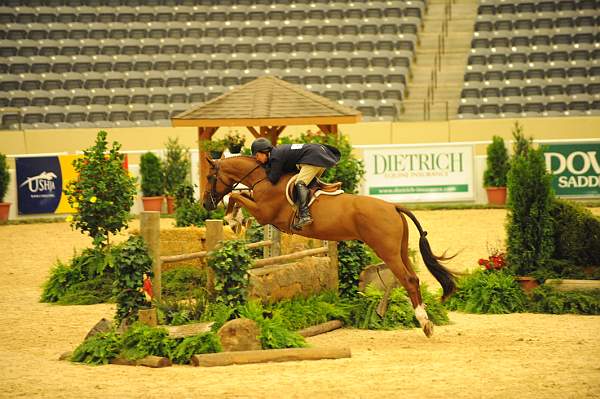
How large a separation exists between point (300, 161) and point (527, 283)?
4.03 metres

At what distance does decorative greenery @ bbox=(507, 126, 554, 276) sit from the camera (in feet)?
40.3

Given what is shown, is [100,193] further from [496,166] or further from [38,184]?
[496,166]

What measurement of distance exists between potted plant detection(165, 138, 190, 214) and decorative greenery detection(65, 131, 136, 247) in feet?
31.1

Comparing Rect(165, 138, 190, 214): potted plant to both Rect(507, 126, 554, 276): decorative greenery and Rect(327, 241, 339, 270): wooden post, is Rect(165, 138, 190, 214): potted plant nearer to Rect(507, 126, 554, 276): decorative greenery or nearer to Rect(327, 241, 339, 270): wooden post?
Rect(507, 126, 554, 276): decorative greenery

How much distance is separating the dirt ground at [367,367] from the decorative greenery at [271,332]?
447 millimetres

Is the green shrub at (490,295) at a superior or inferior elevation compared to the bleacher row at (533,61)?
inferior

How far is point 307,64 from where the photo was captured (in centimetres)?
2817

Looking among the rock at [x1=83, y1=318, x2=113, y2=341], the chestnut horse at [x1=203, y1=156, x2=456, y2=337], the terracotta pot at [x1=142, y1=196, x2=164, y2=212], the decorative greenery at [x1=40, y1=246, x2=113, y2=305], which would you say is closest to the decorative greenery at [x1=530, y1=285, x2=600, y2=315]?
the chestnut horse at [x1=203, y1=156, x2=456, y2=337]

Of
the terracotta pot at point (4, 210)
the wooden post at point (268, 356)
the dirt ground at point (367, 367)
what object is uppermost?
the terracotta pot at point (4, 210)

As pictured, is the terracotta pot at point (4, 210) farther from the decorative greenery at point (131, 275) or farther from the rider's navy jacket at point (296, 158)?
the decorative greenery at point (131, 275)

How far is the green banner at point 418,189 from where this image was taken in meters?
22.5

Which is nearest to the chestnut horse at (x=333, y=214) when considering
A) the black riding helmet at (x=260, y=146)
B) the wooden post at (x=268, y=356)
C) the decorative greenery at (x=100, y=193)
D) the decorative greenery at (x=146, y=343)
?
the black riding helmet at (x=260, y=146)

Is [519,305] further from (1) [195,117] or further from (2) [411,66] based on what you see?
(2) [411,66]

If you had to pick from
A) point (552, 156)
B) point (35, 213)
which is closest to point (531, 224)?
point (552, 156)
